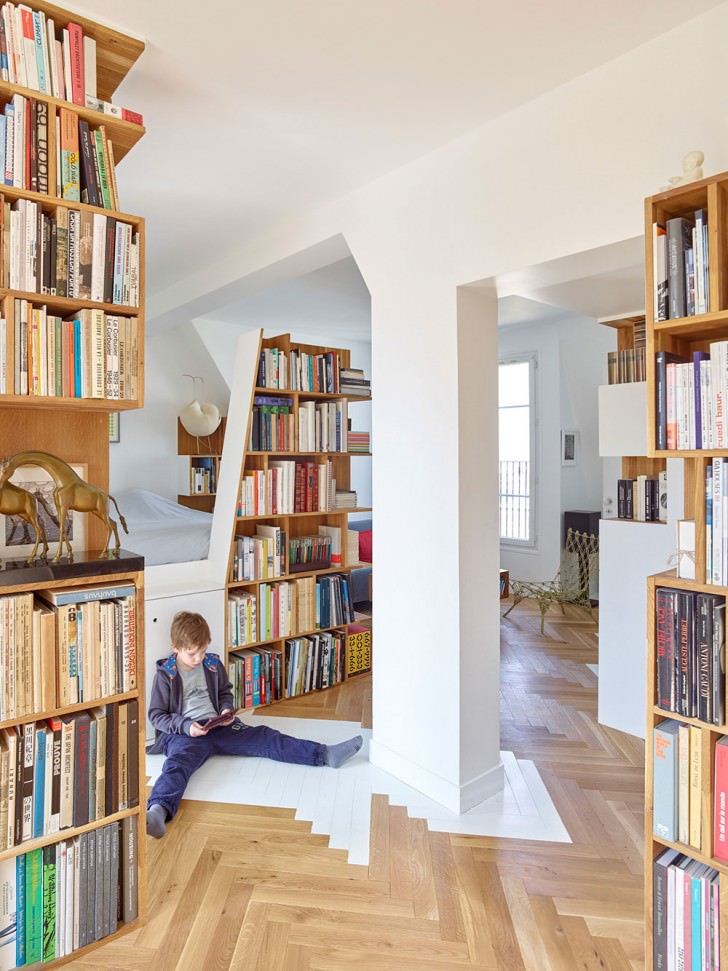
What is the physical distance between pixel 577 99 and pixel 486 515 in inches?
58.6

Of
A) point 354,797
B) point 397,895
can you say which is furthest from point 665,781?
point 354,797

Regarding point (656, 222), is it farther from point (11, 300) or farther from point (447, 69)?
point (11, 300)

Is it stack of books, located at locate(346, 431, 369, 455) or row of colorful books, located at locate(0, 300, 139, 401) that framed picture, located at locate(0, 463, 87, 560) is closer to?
row of colorful books, located at locate(0, 300, 139, 401)

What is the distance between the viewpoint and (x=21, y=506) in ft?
5.59

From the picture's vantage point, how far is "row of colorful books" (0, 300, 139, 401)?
1.64 metres

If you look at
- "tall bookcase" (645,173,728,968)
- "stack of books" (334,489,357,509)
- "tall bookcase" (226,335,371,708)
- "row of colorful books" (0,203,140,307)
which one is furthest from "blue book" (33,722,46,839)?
"stack of books" (334,489,357,509)

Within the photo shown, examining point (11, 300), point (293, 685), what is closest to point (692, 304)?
point (11, 300)

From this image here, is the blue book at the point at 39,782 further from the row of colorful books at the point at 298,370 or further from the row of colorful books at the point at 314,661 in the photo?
the row of colorful books at the point at 298,370

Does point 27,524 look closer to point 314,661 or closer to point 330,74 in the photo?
point 330,74

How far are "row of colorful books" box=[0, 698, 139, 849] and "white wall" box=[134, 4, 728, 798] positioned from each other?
1.26m

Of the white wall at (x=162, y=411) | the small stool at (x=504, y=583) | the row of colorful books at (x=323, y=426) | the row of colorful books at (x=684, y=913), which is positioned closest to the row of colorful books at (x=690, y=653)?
the row of colorful books at (x=684, y=913)

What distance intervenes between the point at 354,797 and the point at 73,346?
2018mm

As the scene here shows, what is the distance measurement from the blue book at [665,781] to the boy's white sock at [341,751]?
1561 millimetres

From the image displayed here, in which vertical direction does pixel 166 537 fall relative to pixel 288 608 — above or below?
above
